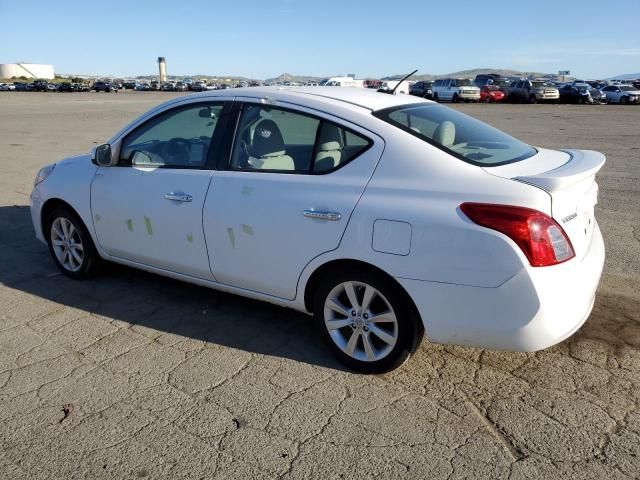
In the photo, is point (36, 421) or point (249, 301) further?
point (249, 301)

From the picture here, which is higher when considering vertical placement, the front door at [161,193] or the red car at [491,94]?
the red car at [491,94]

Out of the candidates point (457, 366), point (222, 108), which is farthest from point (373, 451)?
point (222, 108)

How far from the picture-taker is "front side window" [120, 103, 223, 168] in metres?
4.06

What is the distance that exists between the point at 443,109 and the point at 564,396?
6.94 ft

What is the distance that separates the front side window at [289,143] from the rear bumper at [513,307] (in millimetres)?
906

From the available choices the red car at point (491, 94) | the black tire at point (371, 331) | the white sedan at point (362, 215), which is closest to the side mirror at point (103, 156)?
the white sedan at point (362, 215)

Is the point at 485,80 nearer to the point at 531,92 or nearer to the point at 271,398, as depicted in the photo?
the point at 531,92

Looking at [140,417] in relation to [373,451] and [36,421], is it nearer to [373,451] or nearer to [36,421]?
[36,421]

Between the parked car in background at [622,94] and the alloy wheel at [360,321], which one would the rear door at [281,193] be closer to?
the alloy wheel at [360,321]

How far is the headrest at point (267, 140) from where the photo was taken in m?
3.87

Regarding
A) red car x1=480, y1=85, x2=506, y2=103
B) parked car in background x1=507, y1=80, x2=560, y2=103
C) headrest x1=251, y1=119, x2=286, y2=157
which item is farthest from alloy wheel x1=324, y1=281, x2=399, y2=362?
red car x1=480, y1=85, x2=506, y2=103

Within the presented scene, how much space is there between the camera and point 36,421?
3010 millimetres

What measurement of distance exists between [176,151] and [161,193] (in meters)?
0.37

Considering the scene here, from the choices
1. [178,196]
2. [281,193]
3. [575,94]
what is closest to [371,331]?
[281,193]
